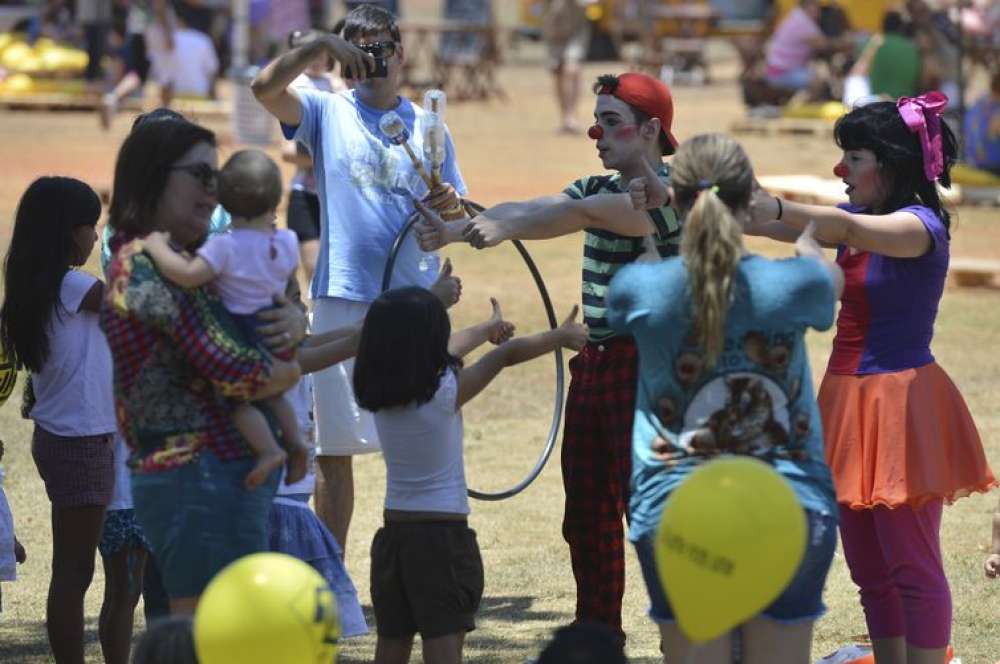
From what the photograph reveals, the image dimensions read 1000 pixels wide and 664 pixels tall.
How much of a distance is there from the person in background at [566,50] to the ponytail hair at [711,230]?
17.3 metres

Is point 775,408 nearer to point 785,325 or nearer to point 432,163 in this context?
point 785,325

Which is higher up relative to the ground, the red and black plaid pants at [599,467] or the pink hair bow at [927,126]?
the pink hair bow at [927,126]

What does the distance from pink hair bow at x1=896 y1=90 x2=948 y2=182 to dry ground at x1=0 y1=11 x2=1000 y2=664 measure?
6.05 ft

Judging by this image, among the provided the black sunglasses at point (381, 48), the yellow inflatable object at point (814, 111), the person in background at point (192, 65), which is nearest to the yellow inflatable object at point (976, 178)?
the yellow inflatable object at point (814, 111)

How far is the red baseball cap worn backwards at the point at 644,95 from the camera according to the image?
527 cm

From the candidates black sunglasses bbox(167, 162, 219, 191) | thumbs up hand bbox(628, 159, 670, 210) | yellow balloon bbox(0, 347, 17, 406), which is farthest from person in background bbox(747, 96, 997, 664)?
yellow balloon bbox(0, 347, 17, 406)

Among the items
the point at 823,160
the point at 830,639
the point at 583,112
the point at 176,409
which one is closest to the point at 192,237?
the point at 176,409

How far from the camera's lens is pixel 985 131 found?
16281mm

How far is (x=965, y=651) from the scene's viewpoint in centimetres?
590

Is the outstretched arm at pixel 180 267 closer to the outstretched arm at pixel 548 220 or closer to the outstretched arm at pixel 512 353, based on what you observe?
the outstretched arm at pixel 512 353

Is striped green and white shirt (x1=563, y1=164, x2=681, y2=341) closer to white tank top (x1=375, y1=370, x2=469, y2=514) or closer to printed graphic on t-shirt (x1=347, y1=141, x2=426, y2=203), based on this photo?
white tank top (x1=375, y1=370, x2=469, y2=514)

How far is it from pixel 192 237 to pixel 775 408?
149 cm

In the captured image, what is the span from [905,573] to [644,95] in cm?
164

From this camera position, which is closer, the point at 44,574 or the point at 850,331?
the point at 850,331
